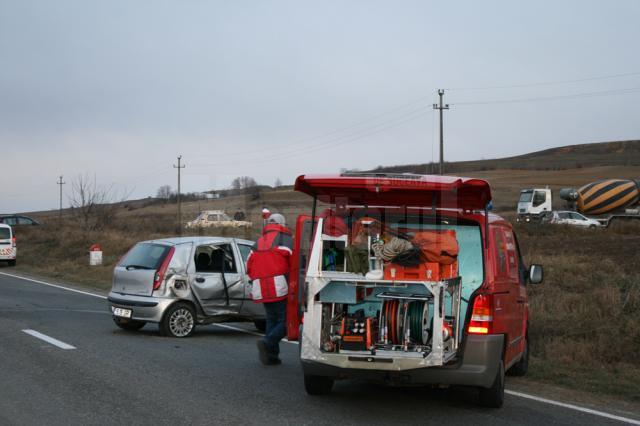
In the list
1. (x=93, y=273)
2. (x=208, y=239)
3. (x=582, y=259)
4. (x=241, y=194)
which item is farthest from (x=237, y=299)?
(x=241, y=194)

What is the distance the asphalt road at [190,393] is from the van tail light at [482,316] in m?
0.80

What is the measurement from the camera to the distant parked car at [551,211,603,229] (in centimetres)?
4344

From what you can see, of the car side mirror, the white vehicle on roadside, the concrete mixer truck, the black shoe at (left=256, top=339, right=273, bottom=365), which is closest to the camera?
the car side mirror

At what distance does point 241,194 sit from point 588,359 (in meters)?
63.5

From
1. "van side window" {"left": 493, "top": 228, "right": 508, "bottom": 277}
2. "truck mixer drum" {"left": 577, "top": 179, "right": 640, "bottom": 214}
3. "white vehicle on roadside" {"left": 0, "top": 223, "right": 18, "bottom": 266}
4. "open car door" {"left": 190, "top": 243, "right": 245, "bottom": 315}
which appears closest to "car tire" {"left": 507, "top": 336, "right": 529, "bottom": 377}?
"van side window" {"left": 493, "top": 228, "right": 508, "bottom": 277}

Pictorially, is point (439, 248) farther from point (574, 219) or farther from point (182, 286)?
point (574, 219)

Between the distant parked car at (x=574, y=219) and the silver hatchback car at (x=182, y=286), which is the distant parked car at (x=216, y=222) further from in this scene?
the silver hatchback car at (x=182, y=286)

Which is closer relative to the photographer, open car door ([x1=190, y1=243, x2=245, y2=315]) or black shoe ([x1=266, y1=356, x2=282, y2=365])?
black shoe ([x1=266, y1=356, x2=282, y2=365])

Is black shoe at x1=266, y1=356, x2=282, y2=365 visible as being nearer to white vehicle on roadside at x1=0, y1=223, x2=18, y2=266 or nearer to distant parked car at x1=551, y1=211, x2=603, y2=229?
white vehicle on roadside at x1=0, y1=223, x2=18, y2=266

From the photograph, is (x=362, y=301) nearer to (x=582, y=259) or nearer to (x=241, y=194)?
(x=582, y=259)

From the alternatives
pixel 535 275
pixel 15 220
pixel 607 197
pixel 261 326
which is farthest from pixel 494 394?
pixel 15 220

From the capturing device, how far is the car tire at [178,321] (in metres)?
11.9

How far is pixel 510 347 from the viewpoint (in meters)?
7.75

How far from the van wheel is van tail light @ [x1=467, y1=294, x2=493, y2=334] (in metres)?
0.46
